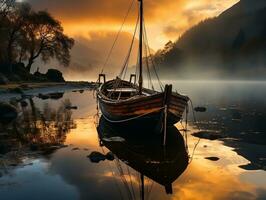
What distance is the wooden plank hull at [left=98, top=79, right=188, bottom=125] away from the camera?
985 inches

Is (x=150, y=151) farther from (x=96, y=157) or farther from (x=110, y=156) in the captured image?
(x=96, y=157)

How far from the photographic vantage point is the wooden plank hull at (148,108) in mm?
25016

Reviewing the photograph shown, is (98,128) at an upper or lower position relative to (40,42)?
lower

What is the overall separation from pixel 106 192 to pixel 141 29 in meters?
20.0

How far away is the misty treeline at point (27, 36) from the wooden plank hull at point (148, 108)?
52.8 metres

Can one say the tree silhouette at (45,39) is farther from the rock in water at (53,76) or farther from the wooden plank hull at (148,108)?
the wooden plank hull at (148,108)

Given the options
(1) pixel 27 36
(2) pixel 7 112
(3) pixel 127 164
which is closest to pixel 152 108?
(3) pixel 127 164

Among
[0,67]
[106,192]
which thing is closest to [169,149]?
[106,192]

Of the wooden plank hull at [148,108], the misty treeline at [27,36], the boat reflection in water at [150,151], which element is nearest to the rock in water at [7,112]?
the boat reflection in water at [150,151]

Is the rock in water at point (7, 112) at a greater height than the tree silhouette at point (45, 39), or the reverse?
the tree silhouette at point (45, 39)

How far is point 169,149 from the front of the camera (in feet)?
74.1

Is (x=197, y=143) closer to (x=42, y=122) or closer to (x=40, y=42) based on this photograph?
(x=42, y=122)

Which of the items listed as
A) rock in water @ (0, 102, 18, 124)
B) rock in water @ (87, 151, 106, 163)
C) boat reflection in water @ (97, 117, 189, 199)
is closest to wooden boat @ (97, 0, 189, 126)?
boat reflection in water @ (97, 117, 189, 199)

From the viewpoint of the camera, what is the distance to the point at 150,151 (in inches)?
859
